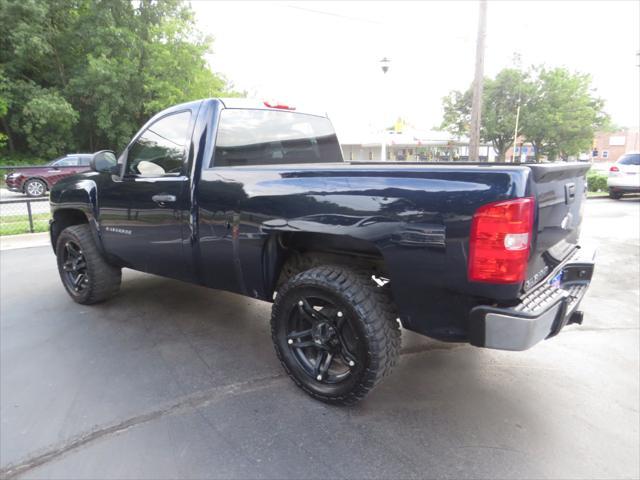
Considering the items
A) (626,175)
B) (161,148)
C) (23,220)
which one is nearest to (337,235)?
(161,148)

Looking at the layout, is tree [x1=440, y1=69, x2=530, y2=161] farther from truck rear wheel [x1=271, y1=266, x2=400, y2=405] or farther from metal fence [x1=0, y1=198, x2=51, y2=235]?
truck rear wheel [x1=271, y1=266, x2=400, y2=405]

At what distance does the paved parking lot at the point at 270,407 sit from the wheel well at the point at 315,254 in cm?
79

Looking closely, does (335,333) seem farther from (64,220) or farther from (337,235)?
(64,220)

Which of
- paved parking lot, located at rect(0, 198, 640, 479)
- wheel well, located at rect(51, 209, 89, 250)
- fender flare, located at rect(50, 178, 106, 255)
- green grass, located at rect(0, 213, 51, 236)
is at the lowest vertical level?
paved parking lot, located at rect(0, 198, 640, 479)

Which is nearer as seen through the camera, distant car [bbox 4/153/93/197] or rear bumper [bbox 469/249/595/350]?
rear bumper [bbox 469/249/595/350]

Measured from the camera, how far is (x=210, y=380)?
3014mm

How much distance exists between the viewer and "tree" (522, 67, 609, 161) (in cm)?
3338

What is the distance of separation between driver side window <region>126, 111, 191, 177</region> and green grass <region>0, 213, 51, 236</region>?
20.5ft

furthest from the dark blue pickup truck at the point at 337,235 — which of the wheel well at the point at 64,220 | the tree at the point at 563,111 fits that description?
the tree at the point at 563,111

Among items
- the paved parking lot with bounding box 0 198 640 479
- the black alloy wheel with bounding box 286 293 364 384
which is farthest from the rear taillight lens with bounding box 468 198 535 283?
the paved parking lot with bounding box 0 198 640 479

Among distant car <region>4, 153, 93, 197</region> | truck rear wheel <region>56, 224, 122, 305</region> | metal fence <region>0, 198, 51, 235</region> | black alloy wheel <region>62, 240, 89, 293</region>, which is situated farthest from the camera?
distant car <region>4, 153, 93, 197</region>

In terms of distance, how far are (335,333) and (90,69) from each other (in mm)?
29221

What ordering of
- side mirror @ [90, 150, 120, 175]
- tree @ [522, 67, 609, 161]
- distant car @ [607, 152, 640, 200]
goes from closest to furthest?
side mirror @ [90, 150, 120, 175] < distant car @ [607, 152, 640, 200] < tree @ [522, 67, 609, 161]

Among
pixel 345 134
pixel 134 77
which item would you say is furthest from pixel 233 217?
pixel 345 134
